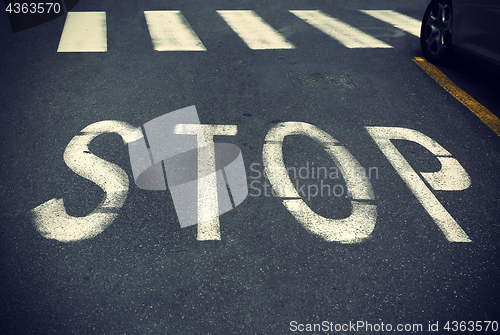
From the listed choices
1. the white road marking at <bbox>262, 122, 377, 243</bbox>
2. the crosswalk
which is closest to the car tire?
the crosswalk

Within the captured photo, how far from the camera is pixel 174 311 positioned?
95.5 inches

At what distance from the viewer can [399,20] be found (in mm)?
7836

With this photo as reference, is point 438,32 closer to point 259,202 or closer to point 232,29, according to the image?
point 232,29

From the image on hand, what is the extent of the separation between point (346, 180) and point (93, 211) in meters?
2.20

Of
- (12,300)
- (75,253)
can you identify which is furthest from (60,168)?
(12,300)

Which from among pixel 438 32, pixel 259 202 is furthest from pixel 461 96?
pixel 259 202

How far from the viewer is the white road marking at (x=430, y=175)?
3084 millimetres

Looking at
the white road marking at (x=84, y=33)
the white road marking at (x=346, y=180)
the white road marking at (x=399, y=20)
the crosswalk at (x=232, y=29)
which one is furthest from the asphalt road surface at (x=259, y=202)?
the white road marking at (x=399, y=20)

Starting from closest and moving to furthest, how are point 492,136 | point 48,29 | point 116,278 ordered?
point 116,278
point 492,136
point 48,29

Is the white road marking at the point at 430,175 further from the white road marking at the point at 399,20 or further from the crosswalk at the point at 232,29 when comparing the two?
the white road marking at the point at 399,20

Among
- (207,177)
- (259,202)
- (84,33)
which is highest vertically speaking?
(84,33)

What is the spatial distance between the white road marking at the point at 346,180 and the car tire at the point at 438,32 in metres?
2.81

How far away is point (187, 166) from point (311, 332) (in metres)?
1.89

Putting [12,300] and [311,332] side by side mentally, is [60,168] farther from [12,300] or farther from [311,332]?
[311,332]
